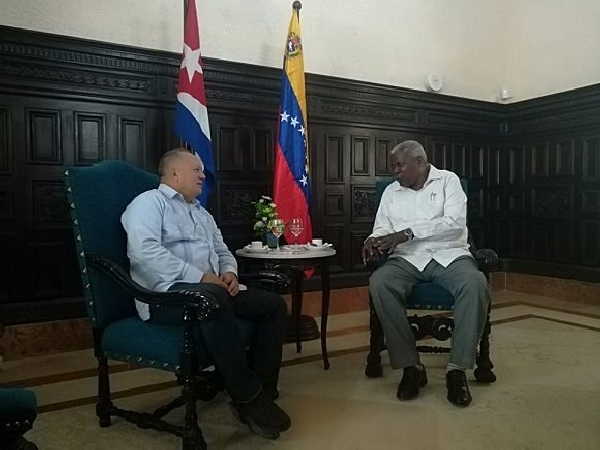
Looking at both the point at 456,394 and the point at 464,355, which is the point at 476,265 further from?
the point at 456,394

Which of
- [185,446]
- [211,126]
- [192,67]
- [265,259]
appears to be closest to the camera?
[185,446]

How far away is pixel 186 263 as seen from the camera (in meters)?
2.08

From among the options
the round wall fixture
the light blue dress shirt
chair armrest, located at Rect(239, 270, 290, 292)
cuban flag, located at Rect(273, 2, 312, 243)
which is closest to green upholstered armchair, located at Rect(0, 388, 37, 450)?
the light blue dress shirt

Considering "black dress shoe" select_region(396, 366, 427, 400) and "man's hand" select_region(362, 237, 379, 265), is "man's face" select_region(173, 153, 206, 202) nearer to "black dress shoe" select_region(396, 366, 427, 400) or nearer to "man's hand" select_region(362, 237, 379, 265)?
"man's hand" select_region(362, 237, 379, 265)

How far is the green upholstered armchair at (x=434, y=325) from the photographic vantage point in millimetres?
2627

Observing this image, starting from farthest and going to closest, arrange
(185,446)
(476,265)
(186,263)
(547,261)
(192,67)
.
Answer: (547,261)
(192,67)
(476,265)
(186,263)
(185,446)

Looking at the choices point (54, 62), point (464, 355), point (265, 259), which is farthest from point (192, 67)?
point (464, 355)

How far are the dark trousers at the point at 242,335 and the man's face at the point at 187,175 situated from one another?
424 mm

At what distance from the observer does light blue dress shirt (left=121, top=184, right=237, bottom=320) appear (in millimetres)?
2010

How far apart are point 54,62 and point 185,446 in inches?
93.2

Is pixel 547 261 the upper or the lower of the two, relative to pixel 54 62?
lower

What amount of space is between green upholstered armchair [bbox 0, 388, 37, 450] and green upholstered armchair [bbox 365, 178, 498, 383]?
1.95 metres

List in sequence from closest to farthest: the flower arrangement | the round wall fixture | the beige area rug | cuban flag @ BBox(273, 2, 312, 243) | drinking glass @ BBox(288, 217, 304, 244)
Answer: the beige area rug
the flower arrangement
drinking glass @ BBox(288, 217, 304, 244)
cuban flag @ BBox(273, 2, 312, 243)
the round wall fixture

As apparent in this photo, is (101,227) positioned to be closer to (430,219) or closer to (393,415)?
(393,415)
